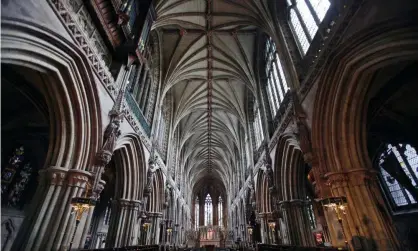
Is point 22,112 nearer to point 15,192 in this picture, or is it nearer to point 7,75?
point 7,75

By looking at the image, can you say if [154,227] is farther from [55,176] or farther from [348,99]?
[348,99]

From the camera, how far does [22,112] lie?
33.0 ft

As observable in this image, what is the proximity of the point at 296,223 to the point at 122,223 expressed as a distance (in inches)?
320

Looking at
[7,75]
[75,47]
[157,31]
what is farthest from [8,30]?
[157,31]

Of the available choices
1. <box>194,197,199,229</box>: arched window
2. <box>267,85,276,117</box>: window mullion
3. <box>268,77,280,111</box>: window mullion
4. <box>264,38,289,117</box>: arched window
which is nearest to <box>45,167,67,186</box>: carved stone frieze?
<box>264,38,289,117</box>: arched window

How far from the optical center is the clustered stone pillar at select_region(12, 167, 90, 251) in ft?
17.9

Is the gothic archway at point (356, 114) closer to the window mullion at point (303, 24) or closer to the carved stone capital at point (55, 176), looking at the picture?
the window mullion at point (303, 24)

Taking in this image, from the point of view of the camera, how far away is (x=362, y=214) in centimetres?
599

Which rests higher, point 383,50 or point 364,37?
point 364,37

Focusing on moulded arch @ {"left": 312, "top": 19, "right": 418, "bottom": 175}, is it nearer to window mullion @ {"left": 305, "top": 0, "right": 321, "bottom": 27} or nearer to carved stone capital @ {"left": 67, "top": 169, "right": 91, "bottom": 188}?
window mullion @ {"left": 305, "top": 0, "right": 321, "bottom": 27}

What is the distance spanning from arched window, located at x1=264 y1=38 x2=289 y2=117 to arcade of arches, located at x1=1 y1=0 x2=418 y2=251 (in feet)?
0.40

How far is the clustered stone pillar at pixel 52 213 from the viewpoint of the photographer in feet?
17.9

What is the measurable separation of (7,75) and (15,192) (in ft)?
28.8

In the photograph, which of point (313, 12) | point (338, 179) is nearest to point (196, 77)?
point (313, 12)
